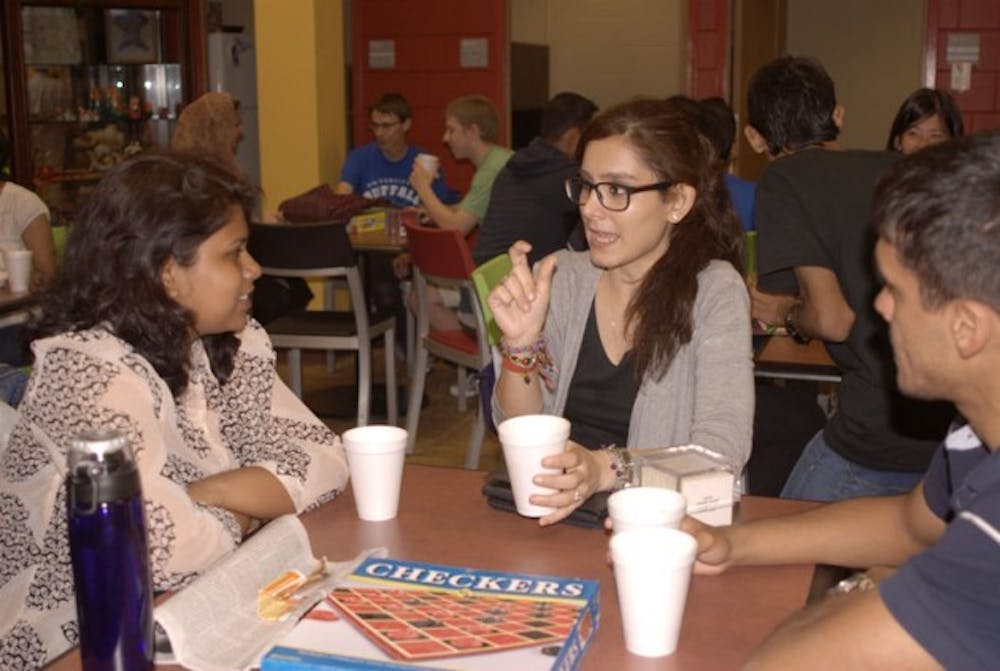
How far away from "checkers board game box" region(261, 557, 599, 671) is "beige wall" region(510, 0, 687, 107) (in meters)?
7.78

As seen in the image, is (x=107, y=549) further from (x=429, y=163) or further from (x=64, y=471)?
(x=429, y=163)

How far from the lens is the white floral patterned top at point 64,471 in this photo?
1.61 m

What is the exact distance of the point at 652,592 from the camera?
50.8 inches

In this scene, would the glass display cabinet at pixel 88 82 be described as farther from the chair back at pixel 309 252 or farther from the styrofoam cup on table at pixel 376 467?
the styrofoam cup on table at pixel 376 467

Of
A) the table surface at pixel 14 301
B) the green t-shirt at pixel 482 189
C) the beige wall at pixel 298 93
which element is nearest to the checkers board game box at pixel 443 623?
the table surface at pixel 14 301

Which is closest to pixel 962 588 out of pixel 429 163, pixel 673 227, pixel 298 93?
pixel 673 227

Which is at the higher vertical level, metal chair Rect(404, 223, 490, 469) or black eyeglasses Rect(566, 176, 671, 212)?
black eyeglasses Rect(566, 176, 671, 212)

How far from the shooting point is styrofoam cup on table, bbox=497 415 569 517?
5.57 ft

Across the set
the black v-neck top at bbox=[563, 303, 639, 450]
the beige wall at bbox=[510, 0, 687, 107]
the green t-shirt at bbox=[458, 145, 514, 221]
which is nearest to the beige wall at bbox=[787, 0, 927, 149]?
the beige wall at bbox=[510, 0, 687, 107]

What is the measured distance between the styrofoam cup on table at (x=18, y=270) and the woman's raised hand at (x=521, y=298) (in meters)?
2.60

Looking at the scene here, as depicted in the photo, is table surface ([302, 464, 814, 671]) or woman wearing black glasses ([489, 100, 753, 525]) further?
woman wearing black glasses ([489, 100, 753, 525])

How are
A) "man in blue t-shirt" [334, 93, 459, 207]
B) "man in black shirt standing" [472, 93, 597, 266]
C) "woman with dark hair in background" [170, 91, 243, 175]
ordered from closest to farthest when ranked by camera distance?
"man in black shirt standing" [472, 93, 597, 266] < "woman with dark hair in background" [170, 91, 243, 175] < "man in blue t-shirt" [334, 93, 459, 207]

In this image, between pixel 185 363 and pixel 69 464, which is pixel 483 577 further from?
pixel 185 363

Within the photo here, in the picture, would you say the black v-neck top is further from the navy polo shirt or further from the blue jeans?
the navy polo shirt
